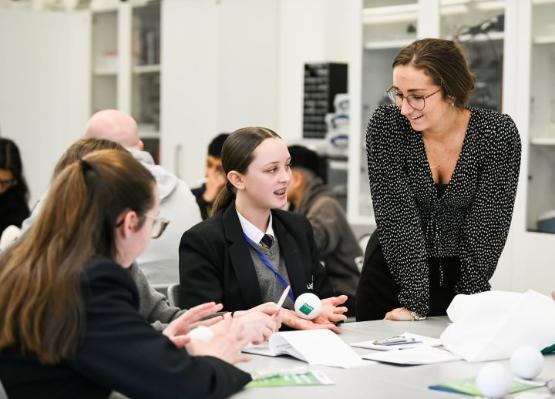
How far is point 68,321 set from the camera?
64.3 inches

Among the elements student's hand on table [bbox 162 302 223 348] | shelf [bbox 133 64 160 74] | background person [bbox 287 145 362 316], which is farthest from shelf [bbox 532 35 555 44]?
shelf [bbox 133 64 160 74]

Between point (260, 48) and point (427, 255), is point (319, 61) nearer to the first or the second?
point (260, 48)

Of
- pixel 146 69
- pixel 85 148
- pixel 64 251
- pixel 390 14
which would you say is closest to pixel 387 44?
pixel 390 14

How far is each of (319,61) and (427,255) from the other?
3118mm

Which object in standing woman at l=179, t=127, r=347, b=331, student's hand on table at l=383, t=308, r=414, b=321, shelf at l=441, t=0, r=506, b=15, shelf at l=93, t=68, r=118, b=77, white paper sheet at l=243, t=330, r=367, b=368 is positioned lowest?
student's hand on table at l=383, t=308, r=414, b=321

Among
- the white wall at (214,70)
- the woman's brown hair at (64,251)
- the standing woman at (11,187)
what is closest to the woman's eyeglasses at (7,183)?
the standing woman at (11,187)

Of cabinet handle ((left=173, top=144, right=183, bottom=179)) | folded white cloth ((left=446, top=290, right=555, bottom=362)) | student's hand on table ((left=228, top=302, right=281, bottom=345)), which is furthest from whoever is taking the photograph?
cabinet handle ((left=173, top=144, right=183, bottom=179))

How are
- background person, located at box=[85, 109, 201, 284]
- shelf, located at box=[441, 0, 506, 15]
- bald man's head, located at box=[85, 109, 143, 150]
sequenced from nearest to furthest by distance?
background person, located at box=[85, 109, 201, 284] → bald man's head, located at box=[85, 109, 143, 150] → shelf, located at box=[441, 0, 506, 15]

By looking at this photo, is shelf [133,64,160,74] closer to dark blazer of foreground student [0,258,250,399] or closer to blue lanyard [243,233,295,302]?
blue lanyard [243,233,295,302]

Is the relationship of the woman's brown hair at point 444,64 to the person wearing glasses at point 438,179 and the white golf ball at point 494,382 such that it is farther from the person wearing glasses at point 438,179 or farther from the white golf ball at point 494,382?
the white golf ball at point 494,382

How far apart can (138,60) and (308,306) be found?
176 inches

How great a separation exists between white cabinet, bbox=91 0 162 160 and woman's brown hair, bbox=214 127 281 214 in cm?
361

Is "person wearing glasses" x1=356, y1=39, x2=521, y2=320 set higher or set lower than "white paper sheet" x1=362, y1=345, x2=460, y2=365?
higher

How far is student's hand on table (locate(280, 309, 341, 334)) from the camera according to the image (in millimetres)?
2475
